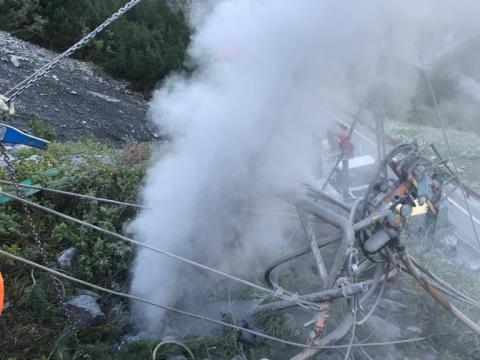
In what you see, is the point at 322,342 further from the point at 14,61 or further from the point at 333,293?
the point at 14,61

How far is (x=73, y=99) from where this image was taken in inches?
364

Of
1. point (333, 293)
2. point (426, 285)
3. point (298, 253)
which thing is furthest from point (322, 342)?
point (426, 285)

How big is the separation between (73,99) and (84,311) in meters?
6.60

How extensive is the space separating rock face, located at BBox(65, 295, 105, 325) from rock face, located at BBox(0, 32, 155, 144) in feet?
14.4

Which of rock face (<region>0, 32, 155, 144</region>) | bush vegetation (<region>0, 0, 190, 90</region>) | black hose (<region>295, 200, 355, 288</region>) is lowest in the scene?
rock face (<region>0, 32, 155, 144</region>)

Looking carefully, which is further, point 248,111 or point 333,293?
point 248,111

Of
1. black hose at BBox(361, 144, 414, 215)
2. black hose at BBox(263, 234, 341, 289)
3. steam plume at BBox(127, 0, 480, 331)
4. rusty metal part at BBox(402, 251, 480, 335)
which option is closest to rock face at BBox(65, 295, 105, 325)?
steam plume at BBox(127, 0, 480, 331)

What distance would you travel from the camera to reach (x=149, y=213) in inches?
157

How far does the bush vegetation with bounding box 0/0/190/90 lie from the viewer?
35.1 ft

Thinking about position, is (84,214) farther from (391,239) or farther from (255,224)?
(391,239)

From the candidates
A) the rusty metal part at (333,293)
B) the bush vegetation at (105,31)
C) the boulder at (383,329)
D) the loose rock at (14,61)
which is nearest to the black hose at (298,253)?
the rusty metal part at (333,293)

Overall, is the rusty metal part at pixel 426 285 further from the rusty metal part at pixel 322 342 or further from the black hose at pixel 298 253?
the rusty metal part at pixel 322 342

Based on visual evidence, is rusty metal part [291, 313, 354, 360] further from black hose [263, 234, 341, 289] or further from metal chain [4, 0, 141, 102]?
metal chain [4, 0, 141, 102]

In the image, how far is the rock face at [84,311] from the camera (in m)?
3.56
